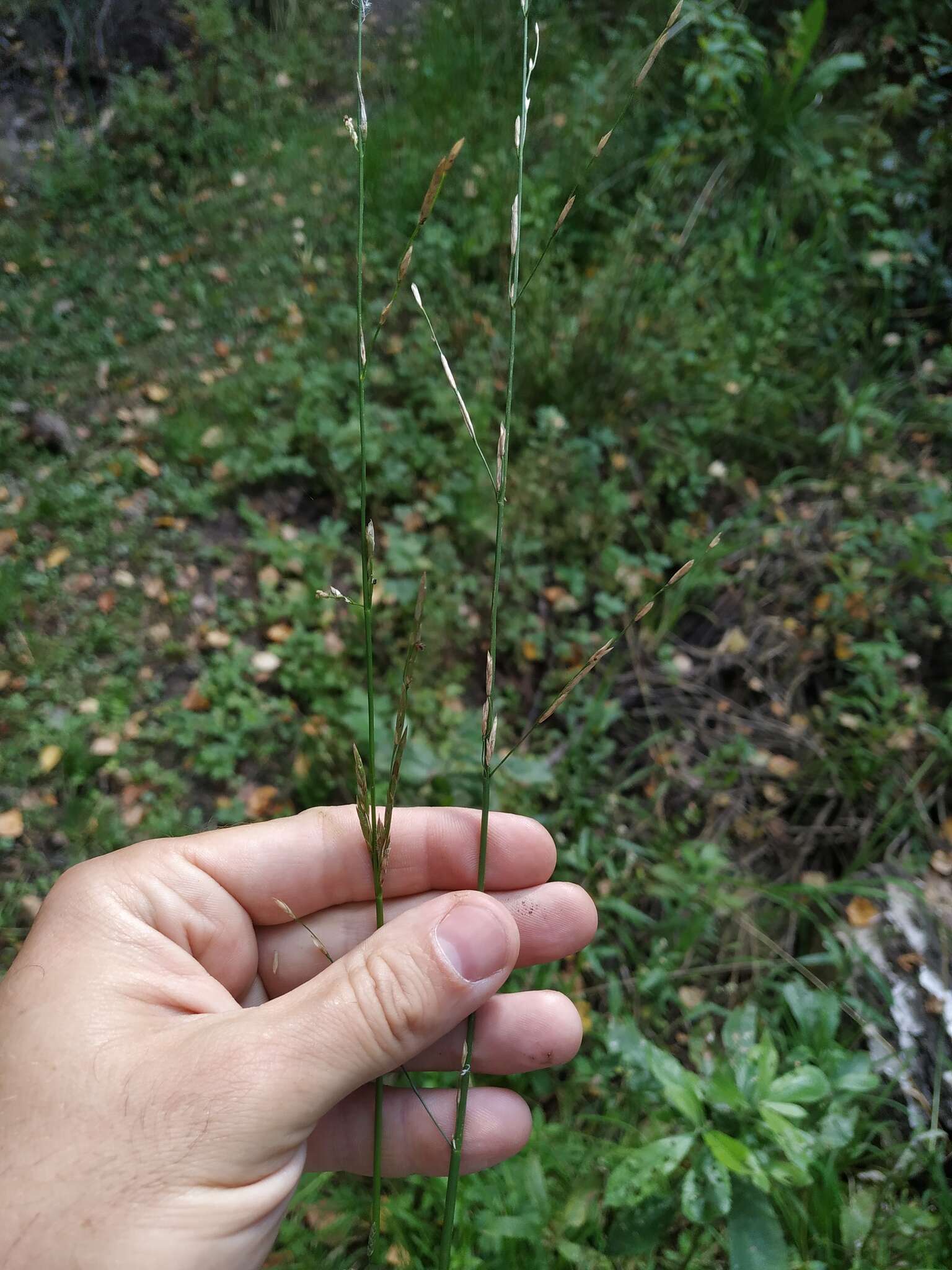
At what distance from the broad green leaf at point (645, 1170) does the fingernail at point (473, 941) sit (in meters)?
0.51

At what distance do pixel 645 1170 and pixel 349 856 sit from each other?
2.73ft

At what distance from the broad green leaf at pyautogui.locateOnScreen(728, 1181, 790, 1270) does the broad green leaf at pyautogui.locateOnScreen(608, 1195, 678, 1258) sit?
13cm

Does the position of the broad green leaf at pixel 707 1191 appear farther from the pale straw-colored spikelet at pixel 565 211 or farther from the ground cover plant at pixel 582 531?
the pale straw-colored spikelet at pixel 565 211

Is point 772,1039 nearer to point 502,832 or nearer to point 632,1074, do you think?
point 632,1074

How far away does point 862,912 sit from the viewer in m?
2.38

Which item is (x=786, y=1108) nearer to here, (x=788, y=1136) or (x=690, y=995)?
(x=788, y=1136)

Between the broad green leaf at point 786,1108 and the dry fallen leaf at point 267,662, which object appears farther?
the dry fallen leaf at point 267,662

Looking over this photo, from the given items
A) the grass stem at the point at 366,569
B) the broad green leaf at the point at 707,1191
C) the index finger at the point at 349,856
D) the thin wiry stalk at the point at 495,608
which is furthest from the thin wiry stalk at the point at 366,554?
the broad green leaf at the point at 707,1191

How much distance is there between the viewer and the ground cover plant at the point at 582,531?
1.82 meters

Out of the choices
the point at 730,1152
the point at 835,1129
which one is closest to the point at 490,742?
the point at 730,1152

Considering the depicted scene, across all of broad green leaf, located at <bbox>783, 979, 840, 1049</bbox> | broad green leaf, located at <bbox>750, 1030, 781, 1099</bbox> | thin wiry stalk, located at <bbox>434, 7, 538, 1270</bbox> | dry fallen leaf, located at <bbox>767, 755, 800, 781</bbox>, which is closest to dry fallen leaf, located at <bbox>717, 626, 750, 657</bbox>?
dry fallen leaf, located at <bbox>767, 755, 800, 781</bbox>

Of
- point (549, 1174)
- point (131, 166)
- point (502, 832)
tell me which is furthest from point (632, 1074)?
point (131, 166)

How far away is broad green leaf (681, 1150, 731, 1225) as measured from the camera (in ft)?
4.44

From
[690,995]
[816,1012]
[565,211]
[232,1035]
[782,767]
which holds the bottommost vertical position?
[690,995]
